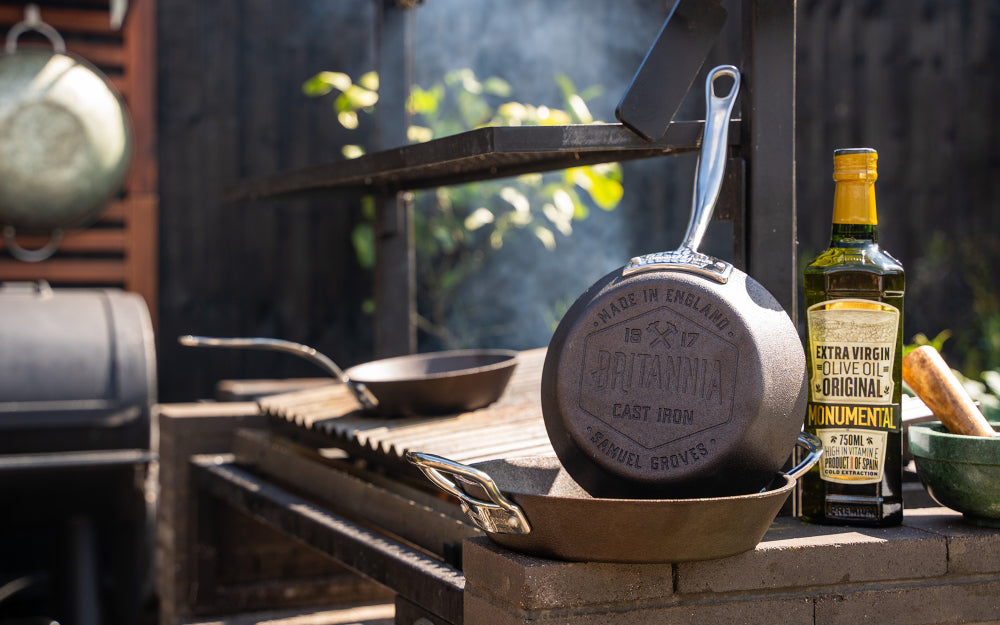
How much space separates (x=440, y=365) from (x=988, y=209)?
186 inches

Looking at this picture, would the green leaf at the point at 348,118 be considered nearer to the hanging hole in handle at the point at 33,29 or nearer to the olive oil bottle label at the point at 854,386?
the hanging hole in handle at the point at 33,29

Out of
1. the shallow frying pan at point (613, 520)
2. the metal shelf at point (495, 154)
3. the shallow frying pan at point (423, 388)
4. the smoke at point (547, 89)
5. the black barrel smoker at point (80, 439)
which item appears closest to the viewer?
the shallow frying pan at point (613, 520)

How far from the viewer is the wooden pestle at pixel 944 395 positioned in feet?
4.36

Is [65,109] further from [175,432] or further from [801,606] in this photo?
[801,606]

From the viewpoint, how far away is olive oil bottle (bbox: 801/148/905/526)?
4.33 feet

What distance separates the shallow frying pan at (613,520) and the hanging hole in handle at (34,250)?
12.1 ft

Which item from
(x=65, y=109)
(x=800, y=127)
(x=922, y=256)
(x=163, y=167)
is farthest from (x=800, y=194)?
(x=65, y=109)

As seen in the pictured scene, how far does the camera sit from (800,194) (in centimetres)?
577

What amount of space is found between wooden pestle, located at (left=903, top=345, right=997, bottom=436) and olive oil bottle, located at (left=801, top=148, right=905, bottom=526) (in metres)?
0.04

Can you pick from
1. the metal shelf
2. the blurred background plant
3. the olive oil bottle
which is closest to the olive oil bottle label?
the olive oil bottle

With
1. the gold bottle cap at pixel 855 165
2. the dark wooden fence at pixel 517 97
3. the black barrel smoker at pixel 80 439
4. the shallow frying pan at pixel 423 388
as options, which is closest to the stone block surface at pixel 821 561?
the gold bottle cap at pixel 855 165

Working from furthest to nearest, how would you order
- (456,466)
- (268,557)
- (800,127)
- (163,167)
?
1. (800,127)
2. (163,167)
3. (268,557)
4. (456,466)

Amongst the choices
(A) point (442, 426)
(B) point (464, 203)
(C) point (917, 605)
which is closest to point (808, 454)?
(C) point (917, 605)

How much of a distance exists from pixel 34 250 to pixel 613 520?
3.97 meters
